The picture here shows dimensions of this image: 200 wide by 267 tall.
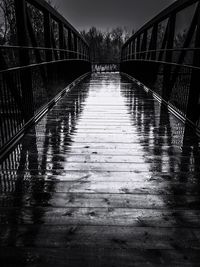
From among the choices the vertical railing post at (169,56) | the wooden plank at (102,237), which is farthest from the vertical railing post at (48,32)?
the wooden plank at (102,237)

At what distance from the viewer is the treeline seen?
52656 millimetres

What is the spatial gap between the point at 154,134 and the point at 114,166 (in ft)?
4.57

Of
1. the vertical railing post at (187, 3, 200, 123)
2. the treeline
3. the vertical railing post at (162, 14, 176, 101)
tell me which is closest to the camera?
the vertical railing post at (187, 3, 200, 123)

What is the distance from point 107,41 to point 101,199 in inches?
2270

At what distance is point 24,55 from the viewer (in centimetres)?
431

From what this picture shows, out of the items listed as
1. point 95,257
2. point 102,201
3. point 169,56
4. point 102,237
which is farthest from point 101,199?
point 169,56

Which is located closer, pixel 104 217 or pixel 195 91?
pixel 104 217

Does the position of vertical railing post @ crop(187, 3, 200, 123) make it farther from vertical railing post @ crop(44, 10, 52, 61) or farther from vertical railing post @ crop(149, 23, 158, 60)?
vertical railing post @ crop(149, 23, 158, 60)

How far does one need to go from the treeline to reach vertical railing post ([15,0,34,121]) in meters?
48.2

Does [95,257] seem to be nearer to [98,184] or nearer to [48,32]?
[98,184]

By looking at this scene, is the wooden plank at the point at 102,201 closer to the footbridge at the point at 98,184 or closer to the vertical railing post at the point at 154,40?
the footbridge at the point at 98,184

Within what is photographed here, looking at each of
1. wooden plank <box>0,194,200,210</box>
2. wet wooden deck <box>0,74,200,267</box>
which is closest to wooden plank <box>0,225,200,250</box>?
wet wooden deck <box>0,74,200,267</box>

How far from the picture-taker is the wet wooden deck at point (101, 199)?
1690 mm

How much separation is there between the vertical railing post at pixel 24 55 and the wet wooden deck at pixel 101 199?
521mm
